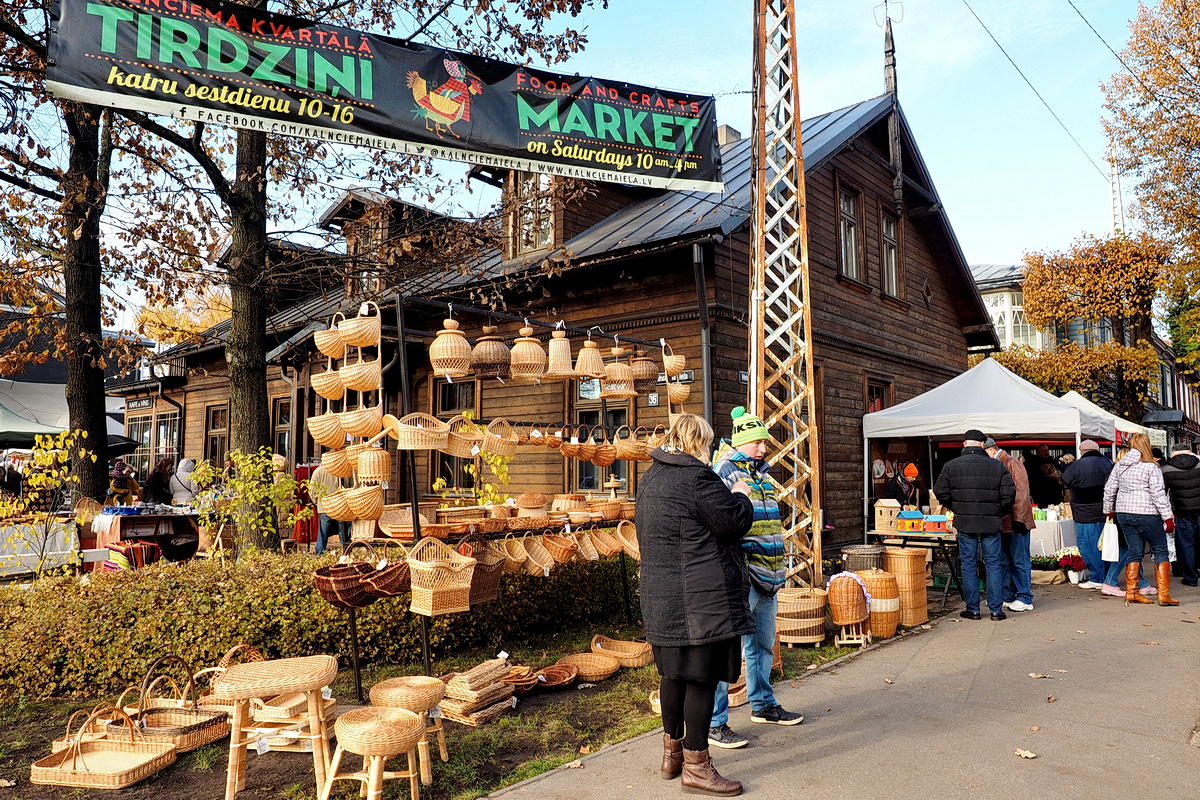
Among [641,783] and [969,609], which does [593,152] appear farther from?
[969,609]

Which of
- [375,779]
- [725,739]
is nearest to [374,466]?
[375,779]

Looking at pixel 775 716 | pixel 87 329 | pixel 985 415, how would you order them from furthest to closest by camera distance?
pixel 985 415, pixel 87 329, pixel 775 716

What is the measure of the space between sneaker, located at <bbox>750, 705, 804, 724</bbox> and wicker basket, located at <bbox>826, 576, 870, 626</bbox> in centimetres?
207

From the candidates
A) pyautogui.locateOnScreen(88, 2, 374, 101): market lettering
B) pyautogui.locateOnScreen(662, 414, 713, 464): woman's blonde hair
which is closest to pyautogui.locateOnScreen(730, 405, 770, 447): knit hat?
pyautogui.locateOnScreen(662, 414, 713, 464): woman's blonde hair

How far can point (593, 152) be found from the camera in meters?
6.71

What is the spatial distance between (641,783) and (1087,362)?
22.3 meters

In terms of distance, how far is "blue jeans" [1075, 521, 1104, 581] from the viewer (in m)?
9.53

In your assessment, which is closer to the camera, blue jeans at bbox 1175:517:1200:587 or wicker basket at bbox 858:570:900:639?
wicker basket at bbox 858:570:900:639

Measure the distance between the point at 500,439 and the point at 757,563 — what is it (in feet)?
9.61

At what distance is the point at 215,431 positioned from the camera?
20094mm

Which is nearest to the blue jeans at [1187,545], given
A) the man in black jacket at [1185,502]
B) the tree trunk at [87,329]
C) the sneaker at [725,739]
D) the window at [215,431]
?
the man in black jacket at [1185,502]

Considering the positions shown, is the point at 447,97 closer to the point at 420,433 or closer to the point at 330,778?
the point at 420,433

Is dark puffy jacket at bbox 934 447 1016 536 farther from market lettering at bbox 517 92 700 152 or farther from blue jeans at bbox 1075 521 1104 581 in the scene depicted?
market lettering at bbox 517 92 700 152

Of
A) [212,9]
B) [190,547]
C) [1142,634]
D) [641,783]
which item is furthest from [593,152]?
[190,547]
